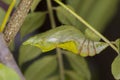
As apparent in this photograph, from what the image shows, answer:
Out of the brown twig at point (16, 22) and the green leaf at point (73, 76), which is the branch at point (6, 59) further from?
the green leaf at point (73, 76)

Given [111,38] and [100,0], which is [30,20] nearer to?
[100,0]

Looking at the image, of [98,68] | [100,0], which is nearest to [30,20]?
[100,0]

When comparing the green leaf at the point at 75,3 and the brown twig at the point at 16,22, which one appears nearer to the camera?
the brown twig at the point at 16,22

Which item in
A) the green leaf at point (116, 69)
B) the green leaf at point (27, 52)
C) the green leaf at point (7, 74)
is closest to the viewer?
the green leaf at point (7, 74)

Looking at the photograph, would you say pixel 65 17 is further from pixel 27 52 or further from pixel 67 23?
pixel 27 52

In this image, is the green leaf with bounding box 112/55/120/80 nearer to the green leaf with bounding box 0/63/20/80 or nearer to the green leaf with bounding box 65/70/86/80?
the green leaf with bounding box 0/63/20/80

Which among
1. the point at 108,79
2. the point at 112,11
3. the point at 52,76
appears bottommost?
the point at 108,79

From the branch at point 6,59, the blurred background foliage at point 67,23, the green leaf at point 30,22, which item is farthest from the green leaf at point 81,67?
the branch at point 6,59
